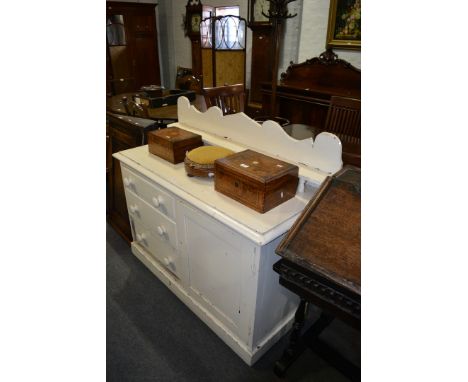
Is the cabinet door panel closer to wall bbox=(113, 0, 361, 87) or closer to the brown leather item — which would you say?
the brown leather item

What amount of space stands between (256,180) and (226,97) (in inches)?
60.1

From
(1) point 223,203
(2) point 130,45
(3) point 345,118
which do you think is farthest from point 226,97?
(2) point 130,45

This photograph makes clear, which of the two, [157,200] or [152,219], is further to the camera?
[152,219]

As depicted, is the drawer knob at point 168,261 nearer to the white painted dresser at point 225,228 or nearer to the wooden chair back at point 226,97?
the white painted dresser at point 225,228

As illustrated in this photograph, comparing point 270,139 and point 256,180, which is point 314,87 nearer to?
point 270,139

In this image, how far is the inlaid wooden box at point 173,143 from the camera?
5.48 feet

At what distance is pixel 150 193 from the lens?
173cm

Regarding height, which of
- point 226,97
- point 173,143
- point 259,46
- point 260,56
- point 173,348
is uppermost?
point 259,46

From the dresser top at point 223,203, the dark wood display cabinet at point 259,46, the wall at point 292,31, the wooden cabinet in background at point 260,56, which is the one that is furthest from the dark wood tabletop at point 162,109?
the wall at point 292,31

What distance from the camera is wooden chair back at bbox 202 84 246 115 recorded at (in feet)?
7.92
